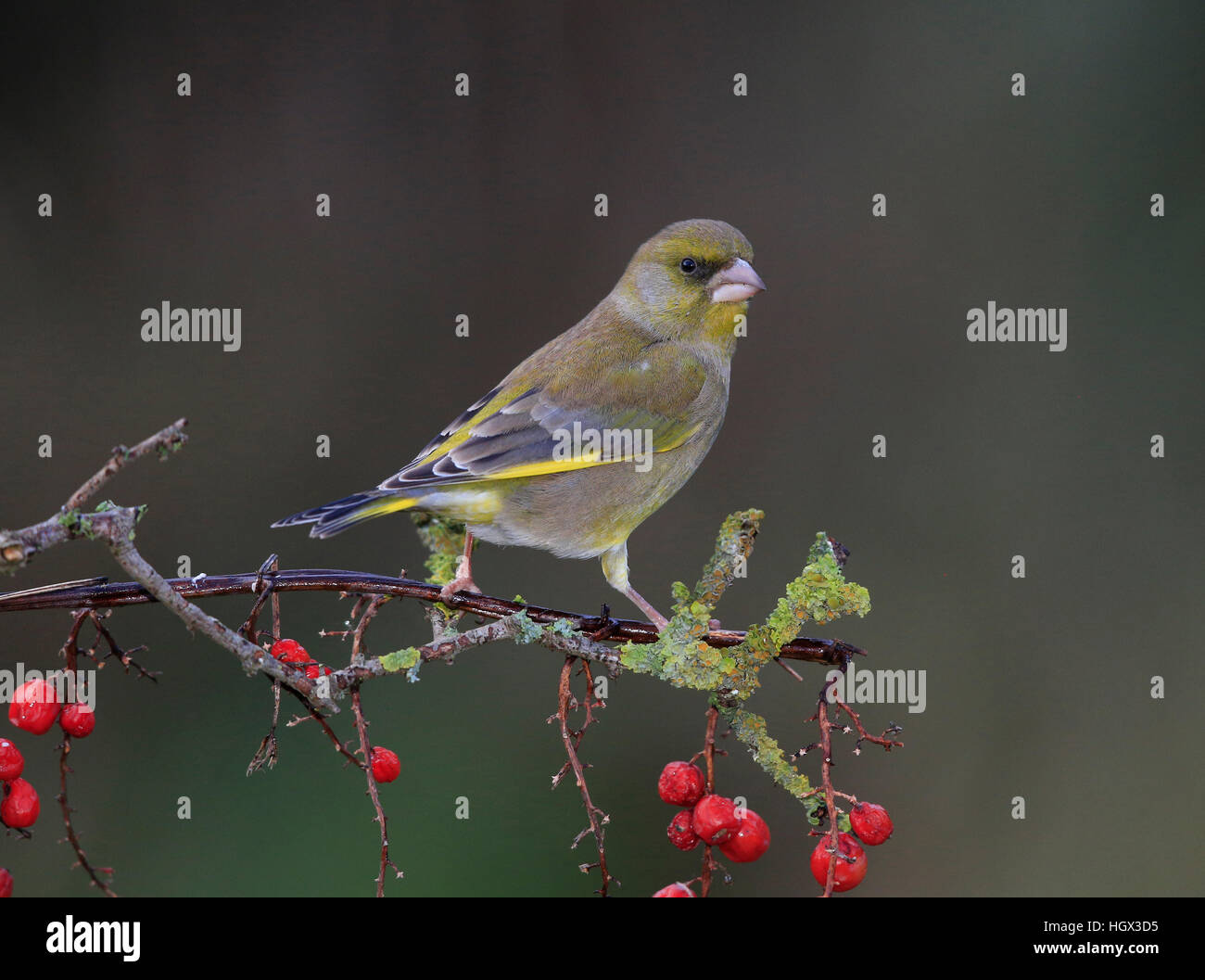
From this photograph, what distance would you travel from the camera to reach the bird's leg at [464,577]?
223 centimetres

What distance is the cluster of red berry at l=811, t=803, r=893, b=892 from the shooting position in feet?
6.51

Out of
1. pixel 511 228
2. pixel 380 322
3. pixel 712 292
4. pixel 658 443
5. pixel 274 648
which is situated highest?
pixel 511 228

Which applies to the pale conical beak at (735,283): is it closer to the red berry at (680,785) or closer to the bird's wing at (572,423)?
the bird's wing at (572,423)

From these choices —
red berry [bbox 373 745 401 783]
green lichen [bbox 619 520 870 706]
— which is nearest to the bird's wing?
red berry [bbox 373 745 401 783]

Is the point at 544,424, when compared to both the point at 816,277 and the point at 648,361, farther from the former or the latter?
the point at 816,277

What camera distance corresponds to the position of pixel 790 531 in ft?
17.3

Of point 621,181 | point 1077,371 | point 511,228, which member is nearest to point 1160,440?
point 1077,371

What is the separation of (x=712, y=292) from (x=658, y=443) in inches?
19.8

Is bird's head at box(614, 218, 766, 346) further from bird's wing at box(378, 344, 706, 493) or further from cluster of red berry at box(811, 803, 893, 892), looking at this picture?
cluster of red berry at box(811, 803, 893, 892)

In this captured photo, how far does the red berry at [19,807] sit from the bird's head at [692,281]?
2074 mm

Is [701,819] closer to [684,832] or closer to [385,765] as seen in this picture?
[684,832]

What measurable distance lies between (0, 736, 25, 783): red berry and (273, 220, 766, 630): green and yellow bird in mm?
722

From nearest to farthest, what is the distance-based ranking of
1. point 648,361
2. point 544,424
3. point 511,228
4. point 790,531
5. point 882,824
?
point 882,824 < point 544,424 < point 648,361 < point 790,531 < point 511,228

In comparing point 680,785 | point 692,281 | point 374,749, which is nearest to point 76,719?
point 374,749
